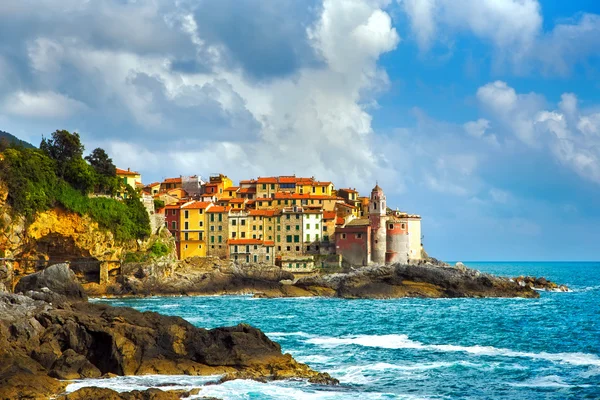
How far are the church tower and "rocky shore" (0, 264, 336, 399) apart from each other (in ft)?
172

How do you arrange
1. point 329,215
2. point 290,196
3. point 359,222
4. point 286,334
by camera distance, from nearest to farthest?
point 286,334 < point 359,222 < point 329,215 < point 290,196

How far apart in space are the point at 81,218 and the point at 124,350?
42.2 m

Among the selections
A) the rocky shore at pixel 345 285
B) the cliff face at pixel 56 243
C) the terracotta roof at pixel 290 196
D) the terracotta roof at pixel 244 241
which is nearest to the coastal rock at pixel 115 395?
the cliff face at pixel 56 243

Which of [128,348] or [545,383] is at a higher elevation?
[128,348]

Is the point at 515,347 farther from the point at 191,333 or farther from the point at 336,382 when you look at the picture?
the point at 191,333

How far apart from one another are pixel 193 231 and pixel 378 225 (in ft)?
64.6

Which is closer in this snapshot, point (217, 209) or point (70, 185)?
point (70, 185)

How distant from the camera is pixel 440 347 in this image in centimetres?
3450

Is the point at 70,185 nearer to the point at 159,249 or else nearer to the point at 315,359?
the point at 159,249

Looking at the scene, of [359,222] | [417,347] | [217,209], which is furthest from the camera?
[217,209]

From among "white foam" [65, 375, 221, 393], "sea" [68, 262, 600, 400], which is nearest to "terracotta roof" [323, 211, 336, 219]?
"sea" [68, 262, 600, 400]

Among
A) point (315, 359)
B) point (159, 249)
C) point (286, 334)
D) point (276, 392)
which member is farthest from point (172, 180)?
point (276, 392)

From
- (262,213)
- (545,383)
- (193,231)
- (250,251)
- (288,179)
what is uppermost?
(288,179)

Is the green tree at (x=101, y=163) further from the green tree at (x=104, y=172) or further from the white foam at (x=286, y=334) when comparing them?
the white foam at (x=286, y=334)
